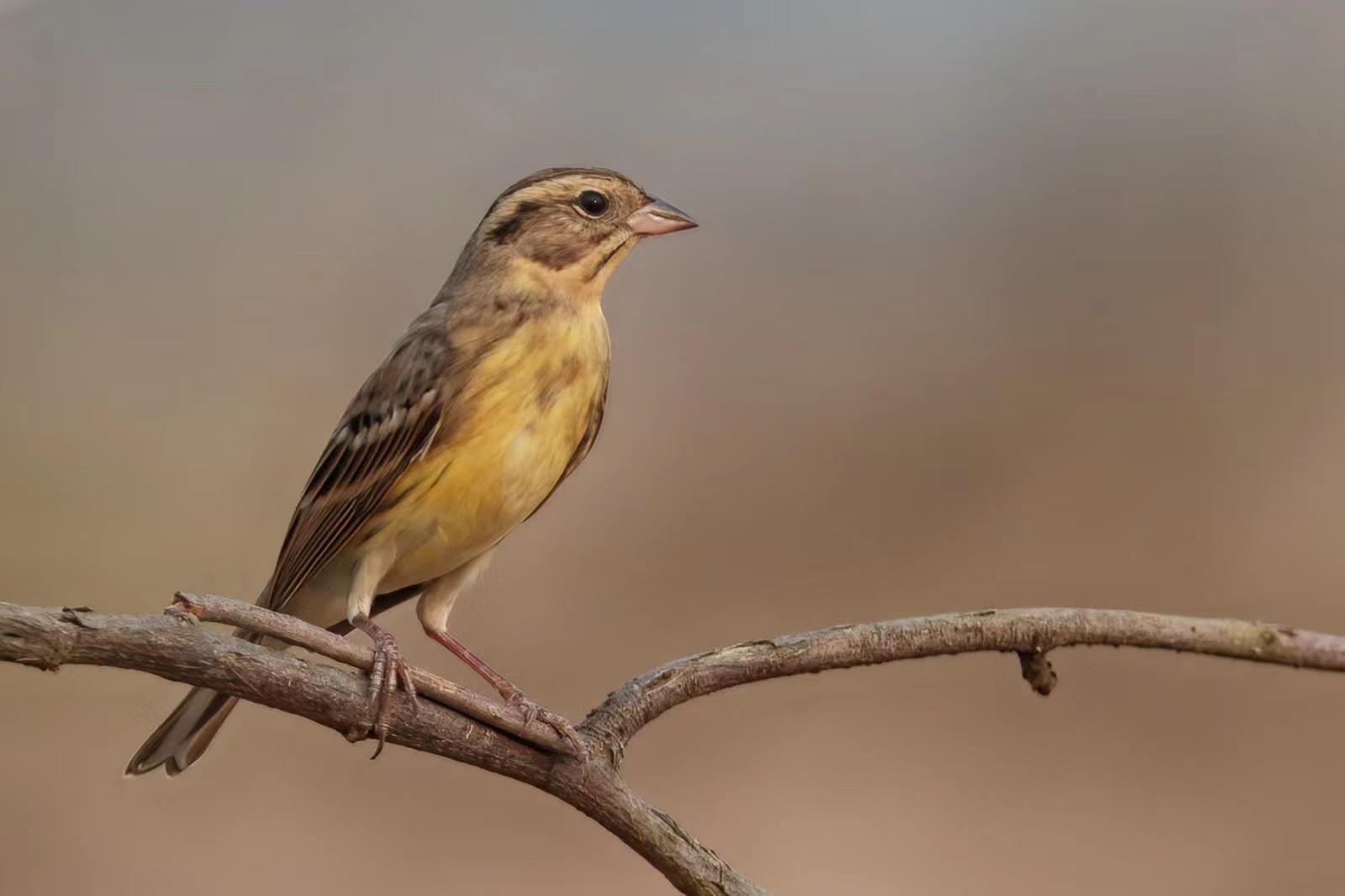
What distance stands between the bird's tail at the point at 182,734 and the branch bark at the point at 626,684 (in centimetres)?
64

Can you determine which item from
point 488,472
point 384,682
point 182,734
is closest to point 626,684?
point 384,682

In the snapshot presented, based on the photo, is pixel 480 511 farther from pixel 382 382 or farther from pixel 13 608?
pixel 13 608

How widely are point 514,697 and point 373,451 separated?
0.52 metres

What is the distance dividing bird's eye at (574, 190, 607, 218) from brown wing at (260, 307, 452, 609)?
31cm

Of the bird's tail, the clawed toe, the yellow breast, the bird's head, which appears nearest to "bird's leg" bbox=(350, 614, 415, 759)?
the clawed toe

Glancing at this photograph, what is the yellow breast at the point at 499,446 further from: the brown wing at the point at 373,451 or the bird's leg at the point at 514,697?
the bird's leg at the point at 514,697

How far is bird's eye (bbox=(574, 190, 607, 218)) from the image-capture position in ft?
7.50

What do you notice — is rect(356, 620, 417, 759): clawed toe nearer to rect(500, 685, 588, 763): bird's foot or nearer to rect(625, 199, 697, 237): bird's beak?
rect(500, 685, 588, 763): bird's foot

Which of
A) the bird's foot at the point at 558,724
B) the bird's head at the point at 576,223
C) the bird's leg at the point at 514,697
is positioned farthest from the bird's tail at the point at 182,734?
the bird's head at the point at 576,223

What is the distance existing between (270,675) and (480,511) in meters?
0.93

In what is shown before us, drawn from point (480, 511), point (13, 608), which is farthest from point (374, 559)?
point (13, 608)

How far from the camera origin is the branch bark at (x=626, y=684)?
1.23 m

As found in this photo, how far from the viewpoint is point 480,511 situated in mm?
2203

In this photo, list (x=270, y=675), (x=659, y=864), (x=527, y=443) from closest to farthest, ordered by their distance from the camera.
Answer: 1. (x=270, y=675)
2. (x=659, y=864)
3. (x=527, y=443)
